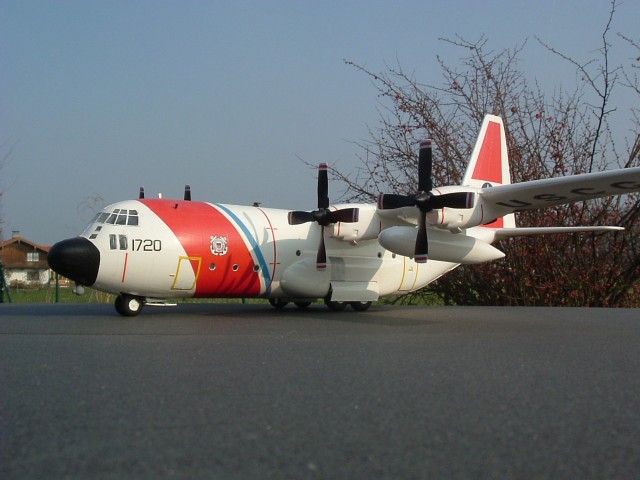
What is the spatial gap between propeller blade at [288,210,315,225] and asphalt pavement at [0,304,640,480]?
21.3 feet

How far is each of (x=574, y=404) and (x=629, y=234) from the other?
18189mm

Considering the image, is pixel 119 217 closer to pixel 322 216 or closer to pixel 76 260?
pixel 76 260

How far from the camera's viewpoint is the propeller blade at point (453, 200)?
41.2 feet

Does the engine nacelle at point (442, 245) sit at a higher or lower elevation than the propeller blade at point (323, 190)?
lower

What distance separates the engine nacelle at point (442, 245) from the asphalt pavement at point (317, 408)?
4.74 m

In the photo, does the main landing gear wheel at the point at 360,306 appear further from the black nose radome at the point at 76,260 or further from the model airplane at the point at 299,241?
the black nose radome at the point at 76,260

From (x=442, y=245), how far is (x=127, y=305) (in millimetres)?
6213

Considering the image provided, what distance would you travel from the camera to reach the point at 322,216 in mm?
14805

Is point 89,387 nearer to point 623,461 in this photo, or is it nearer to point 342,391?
point 342,391

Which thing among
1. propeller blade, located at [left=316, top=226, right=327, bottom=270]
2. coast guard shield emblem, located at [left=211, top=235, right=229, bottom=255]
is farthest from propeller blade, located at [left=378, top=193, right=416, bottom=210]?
coast guard shield emblem, located at [left=211, top=235, right=229, bottom=255]

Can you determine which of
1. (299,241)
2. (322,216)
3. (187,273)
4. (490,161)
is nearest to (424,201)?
(322,216)

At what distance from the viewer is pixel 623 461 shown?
2855 mm

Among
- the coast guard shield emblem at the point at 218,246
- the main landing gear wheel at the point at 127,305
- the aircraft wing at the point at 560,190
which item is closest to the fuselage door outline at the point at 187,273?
the coast guard shield emblem at the point at 218,246

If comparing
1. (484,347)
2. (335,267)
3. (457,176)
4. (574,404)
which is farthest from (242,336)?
(457,176)
